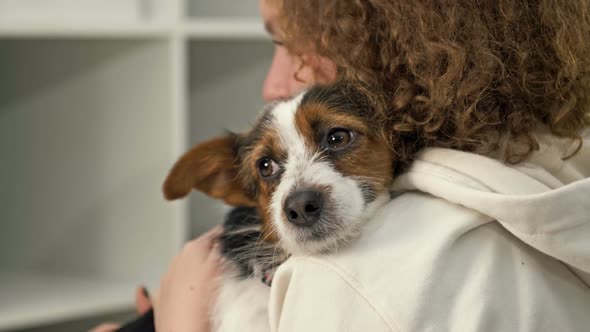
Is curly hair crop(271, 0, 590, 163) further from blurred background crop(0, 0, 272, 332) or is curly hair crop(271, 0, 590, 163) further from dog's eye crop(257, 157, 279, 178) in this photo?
blurred background crop(0, 0, 272, 332)

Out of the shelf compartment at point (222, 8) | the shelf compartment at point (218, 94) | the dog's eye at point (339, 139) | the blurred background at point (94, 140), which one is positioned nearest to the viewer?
the dog's eye at point (339, 139)

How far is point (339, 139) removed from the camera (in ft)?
3.28

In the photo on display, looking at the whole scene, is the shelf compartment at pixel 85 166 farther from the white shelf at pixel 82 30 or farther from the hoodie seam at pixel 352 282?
the hoodie seam at pixel 352 282

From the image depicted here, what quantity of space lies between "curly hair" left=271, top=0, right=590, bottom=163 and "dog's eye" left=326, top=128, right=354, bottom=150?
3.4 inches

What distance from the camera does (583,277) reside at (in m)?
0.85

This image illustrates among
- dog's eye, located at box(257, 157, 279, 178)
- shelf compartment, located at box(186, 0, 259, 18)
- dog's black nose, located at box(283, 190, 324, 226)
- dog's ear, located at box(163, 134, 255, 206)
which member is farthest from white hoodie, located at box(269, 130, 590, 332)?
shelf compartment, located at box(186, 0, 259, 18)

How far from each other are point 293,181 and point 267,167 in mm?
104

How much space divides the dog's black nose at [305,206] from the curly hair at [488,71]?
0.13 m

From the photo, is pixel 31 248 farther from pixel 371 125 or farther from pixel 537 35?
pixel 537 35

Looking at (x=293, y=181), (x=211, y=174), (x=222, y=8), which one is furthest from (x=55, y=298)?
(x=293, y=181)

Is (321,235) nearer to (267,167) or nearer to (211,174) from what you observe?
(267,167)

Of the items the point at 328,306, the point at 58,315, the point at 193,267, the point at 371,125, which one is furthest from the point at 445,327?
the point at 58,315

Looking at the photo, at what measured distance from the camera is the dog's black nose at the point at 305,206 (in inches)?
36.9

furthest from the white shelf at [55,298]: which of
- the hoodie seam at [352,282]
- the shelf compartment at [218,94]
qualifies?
the hoodie seam at [352,282]
